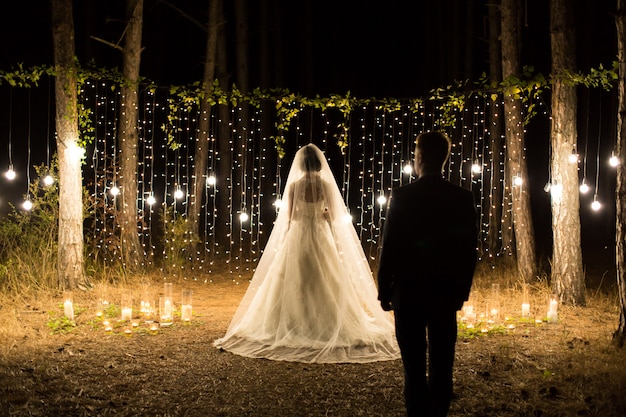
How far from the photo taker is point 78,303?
914 cm

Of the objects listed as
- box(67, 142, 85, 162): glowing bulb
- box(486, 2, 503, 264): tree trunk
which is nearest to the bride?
box(67, 142, 85, 162): glowing bulb

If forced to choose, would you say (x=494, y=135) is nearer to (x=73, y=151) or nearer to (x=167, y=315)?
(x=73, y=151)

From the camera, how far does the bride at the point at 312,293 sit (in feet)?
21.8

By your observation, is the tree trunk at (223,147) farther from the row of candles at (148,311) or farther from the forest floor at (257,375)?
the forest floor at (257,375)

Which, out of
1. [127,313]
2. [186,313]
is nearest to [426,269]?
[186,313]

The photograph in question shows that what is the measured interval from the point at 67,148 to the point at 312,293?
4804 millimetres

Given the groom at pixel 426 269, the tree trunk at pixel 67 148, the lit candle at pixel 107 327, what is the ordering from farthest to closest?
the tree trunk at pixel 67 148
the lit candle at pixel 107 327
the groom at pixel 426 269

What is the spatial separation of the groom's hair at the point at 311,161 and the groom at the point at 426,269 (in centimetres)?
342

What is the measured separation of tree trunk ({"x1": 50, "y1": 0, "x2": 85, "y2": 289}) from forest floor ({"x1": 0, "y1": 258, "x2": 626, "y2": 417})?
1.53m

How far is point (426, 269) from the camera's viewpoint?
3863mm

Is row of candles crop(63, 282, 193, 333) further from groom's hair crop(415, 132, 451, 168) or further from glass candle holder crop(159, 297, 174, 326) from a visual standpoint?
groom's hair crop(415, 132, 451, 168)

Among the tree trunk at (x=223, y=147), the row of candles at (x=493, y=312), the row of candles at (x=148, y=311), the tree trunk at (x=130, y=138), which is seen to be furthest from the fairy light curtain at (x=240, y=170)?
the row of candles at (x=148, y=311)

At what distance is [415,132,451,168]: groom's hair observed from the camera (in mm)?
4016

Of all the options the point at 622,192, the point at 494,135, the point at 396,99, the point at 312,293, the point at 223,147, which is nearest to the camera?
the point at 622,192
